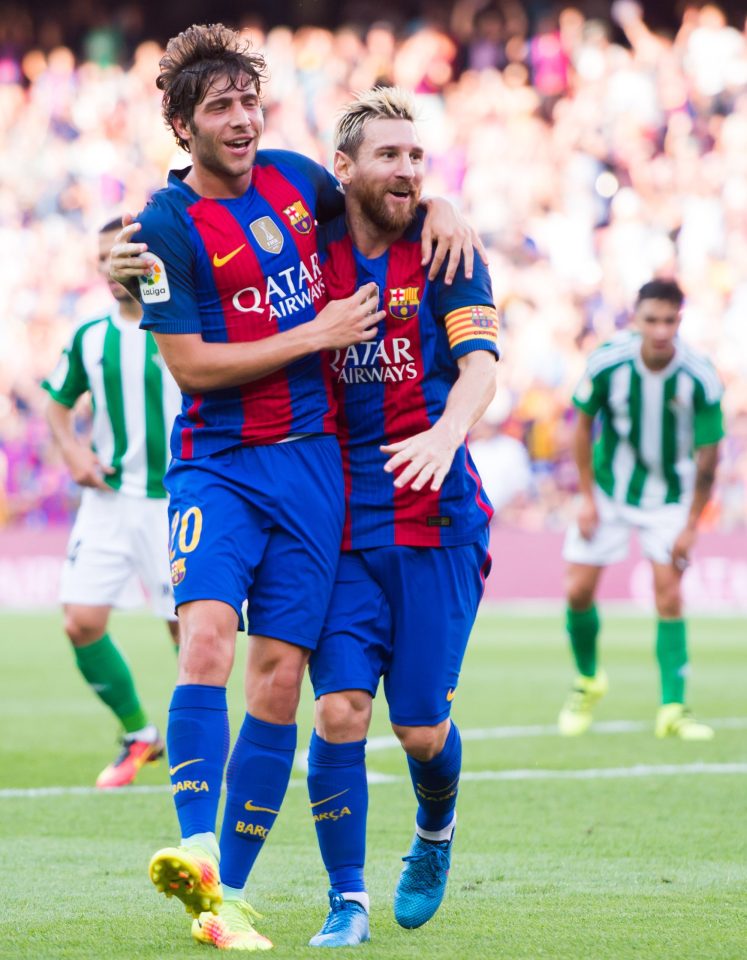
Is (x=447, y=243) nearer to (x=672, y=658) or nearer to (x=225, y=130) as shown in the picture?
(x=225, y=130)

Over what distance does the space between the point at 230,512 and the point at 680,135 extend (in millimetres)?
17593

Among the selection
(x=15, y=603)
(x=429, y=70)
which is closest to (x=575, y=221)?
(x=429, y=70)

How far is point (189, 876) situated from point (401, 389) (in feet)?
4.48

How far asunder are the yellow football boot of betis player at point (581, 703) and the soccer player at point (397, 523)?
13.6 feet

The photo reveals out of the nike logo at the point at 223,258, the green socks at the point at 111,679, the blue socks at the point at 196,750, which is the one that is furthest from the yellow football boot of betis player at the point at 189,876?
the green socks at the point at 111,679

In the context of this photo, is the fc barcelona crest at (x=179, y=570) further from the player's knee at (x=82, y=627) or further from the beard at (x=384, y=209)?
the player's knee at (x=82, y=627)

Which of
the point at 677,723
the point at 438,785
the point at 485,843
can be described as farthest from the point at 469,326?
the point at 677,723

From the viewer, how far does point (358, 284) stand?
4234mm

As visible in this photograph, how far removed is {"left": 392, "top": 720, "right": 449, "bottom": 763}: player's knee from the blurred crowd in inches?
472

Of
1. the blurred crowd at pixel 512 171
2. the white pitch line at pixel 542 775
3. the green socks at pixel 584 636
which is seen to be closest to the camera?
the white pitch line at pixel 542 775

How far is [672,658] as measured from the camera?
837 centimetres

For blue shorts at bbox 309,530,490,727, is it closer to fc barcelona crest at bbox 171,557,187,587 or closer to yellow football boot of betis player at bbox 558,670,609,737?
fc barcelona crest at bbox 171,557,187,587

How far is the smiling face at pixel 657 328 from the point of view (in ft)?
26.8

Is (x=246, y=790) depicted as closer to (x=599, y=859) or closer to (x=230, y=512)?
(x=230, y=512)
